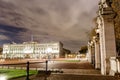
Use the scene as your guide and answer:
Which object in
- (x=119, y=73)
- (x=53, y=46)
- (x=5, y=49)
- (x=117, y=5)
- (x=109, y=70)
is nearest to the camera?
(x=119, y=73)

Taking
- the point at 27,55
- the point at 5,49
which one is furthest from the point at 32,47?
the point at 5,49

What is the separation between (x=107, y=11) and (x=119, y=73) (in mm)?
3878

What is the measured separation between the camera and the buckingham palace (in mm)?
139000

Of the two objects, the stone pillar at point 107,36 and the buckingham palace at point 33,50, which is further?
the buckingham palace at point 33,50

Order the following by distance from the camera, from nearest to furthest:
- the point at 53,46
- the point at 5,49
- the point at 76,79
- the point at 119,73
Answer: the point at 76,79 < the point at 119,73 < the point at 53,46 < the point at 5,49

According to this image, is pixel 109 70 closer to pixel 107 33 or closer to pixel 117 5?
pixel 107 33

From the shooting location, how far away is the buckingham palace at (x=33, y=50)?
456 feet

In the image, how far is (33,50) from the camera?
14225 centimetres

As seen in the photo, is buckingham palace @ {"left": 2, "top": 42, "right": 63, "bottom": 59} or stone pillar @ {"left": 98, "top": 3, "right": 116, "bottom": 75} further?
buckingham palace @ {"left": 2, "top": 42, "right": 63, "bottom": 59}

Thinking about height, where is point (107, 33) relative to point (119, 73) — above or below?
above

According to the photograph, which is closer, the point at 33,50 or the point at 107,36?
the point at 107,36

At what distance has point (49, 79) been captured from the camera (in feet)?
24.9

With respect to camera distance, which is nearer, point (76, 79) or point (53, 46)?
point (76, 79)

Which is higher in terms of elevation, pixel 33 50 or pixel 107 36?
pixel 33 50
